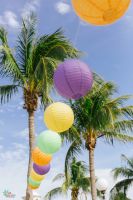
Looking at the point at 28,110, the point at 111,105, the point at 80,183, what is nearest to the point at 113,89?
the point at 111,105

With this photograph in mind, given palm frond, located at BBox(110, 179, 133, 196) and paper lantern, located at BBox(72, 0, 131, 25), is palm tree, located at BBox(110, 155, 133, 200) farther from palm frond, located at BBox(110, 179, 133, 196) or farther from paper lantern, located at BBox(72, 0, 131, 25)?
paper lantern, located at BBox(72, 0, 131, 25)

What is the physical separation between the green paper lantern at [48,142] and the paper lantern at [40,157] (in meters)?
0.46

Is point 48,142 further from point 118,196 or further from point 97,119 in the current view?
point 118,196

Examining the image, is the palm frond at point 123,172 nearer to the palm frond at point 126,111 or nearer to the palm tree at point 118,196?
the palm tree at point 118,196

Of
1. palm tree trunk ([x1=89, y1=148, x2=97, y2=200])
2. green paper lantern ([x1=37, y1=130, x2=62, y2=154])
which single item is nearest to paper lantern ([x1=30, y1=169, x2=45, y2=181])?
green paper lantern ([x1=37, y1=130, x2=62, y2=154])

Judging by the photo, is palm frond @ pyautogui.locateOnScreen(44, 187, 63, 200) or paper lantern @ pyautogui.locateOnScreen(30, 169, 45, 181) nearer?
paper lantern @ pyautogui.locateOnScreen(30, 169, 45, 181)

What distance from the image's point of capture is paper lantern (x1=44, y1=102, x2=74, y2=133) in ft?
23.8

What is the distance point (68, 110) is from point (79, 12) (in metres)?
1.93

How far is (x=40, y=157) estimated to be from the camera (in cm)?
838

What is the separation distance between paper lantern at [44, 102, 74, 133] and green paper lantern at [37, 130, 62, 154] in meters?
0.25

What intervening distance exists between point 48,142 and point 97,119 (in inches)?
365

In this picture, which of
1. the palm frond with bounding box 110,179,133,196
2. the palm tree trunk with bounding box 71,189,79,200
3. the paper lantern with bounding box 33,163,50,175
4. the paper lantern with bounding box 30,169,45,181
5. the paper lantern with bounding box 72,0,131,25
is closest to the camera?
the paper lantern with bounding box 72,0,131,25

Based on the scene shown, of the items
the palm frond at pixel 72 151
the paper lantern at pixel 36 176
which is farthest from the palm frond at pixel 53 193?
the paper lantern at pixel 36 176

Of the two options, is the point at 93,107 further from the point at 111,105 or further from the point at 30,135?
the point at 30,135
